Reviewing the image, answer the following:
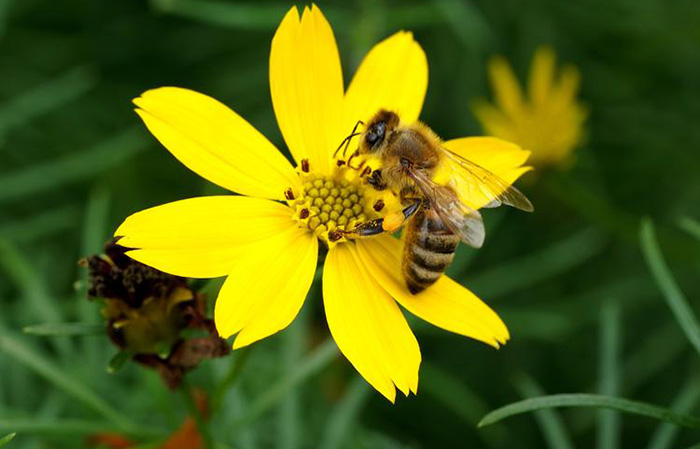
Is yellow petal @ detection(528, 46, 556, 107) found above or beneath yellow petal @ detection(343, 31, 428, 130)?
beneath

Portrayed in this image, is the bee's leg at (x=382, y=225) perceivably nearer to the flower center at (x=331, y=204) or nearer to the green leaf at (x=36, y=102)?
the flower center at (x=331, y=204)

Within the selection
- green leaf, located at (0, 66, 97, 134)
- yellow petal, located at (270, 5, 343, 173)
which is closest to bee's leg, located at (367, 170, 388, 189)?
yellow petal, located at (270, 5, 343, 173)

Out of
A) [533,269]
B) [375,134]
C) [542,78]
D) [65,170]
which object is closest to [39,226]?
[65,170]

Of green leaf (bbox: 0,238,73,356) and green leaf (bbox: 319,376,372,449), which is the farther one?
green leaf (bbox: 0,238,73,356)

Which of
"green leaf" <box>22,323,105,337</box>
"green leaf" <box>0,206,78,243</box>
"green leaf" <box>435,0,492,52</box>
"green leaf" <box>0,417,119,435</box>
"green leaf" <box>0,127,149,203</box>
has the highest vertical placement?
"green leaf" <box>435,0,492,52</box>

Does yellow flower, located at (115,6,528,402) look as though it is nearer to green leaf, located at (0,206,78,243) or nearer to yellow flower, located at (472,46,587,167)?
green leaf, located at (0,206,78,243)

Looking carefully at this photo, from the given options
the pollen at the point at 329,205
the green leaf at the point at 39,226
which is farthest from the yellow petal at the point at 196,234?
the green leaf at the point at 39,226

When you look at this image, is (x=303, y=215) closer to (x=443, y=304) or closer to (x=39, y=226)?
(x=443, y=304)
